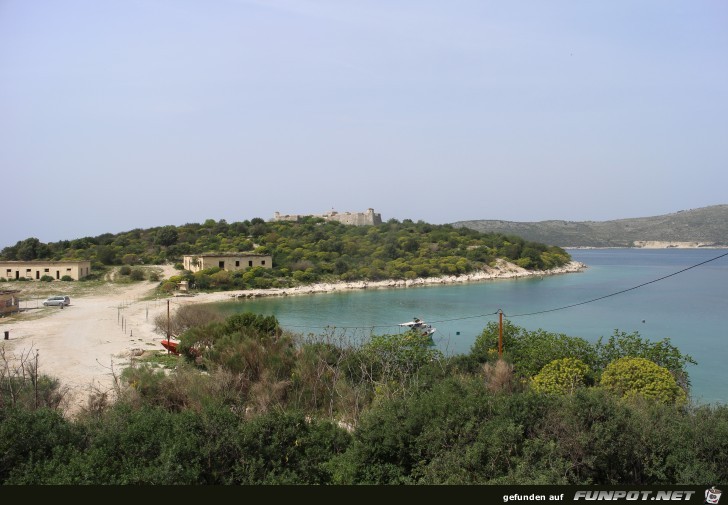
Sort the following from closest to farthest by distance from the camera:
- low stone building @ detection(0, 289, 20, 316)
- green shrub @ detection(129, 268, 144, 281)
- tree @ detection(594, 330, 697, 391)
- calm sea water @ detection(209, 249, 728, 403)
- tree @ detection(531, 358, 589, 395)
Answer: tree @ detection(531, 358, 589, 395), tree @ detection(594, 330, 697, 391), calm sea water @ detection(209, 249, 728, 403), low stone building @ detection(0, 289, 20, 316), green shrub @ detection(129, 268, 144, 281)

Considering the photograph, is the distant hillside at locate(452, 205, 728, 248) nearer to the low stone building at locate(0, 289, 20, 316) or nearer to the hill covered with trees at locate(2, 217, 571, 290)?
the hill covered with trees at locate(2, 217, 571, 290)

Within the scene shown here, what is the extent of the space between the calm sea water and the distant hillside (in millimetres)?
68211

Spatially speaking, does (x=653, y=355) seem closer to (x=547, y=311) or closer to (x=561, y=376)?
(x=561, y=376)

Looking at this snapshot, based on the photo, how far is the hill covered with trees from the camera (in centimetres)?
4541

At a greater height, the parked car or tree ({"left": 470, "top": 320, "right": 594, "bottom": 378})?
the parked car

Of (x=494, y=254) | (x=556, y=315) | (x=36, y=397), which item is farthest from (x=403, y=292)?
(x=36, y=397)

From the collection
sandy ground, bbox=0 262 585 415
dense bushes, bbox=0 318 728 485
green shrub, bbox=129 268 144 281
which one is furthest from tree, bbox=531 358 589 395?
green shrub, bbox=129 268 144 281

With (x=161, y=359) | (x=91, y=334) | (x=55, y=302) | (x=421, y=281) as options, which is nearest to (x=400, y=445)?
(x=161, y=359)

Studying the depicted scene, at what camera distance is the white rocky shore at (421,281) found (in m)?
39.8

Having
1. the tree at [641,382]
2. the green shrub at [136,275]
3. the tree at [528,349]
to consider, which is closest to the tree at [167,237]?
the green shrub at [136,275]

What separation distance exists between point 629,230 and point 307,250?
101 m

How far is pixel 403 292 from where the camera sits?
41.5m

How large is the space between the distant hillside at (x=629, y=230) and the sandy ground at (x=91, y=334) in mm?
89653

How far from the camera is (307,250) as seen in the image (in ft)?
169
